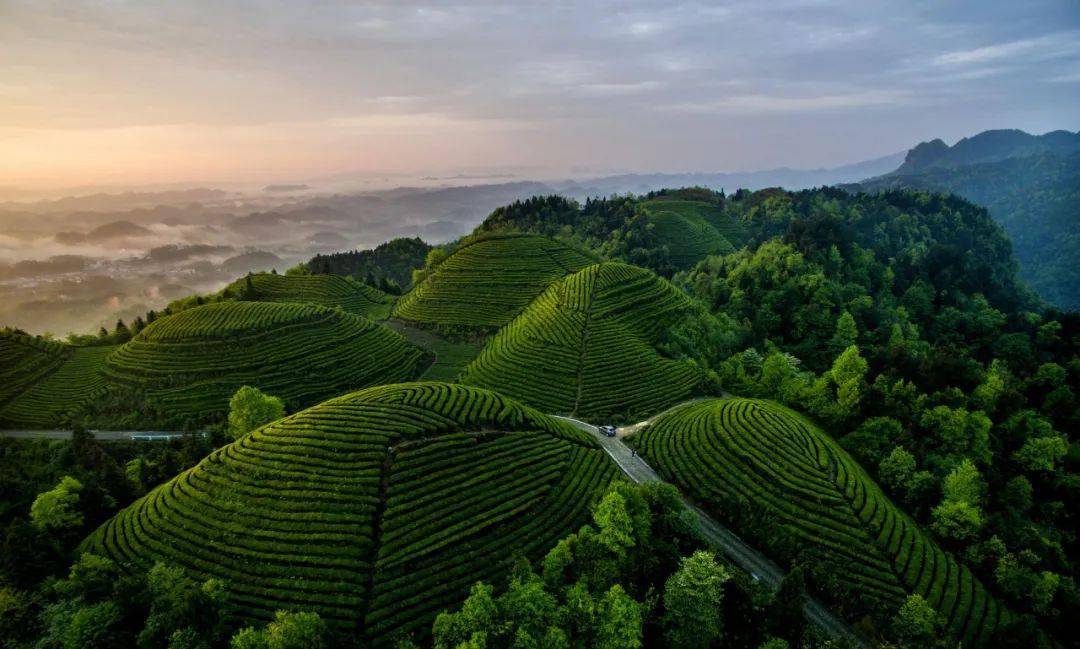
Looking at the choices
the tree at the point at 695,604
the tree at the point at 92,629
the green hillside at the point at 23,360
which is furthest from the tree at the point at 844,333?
the green hillside at the point at 23,360

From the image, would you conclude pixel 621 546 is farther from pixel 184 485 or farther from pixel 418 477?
pixel 184 485

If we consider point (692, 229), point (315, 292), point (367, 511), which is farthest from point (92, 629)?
point (692, 229)

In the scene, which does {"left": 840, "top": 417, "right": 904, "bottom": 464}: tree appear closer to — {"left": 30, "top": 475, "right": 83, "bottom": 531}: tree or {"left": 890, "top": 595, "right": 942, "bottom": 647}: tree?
{"left": 890, "top": 595, "right": 942, "bottom": 647}: tree

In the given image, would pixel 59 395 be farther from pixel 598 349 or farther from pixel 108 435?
pixel 598 349

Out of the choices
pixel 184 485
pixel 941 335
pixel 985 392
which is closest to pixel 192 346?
pixel 184 485

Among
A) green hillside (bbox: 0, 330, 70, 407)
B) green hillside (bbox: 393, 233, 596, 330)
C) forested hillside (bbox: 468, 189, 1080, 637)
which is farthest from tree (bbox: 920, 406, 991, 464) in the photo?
green hillside (bbox: 0, 330, 70, 407)

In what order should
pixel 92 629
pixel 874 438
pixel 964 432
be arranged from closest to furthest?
pixel 92 629
pixel 964 432
pixel 874 438
